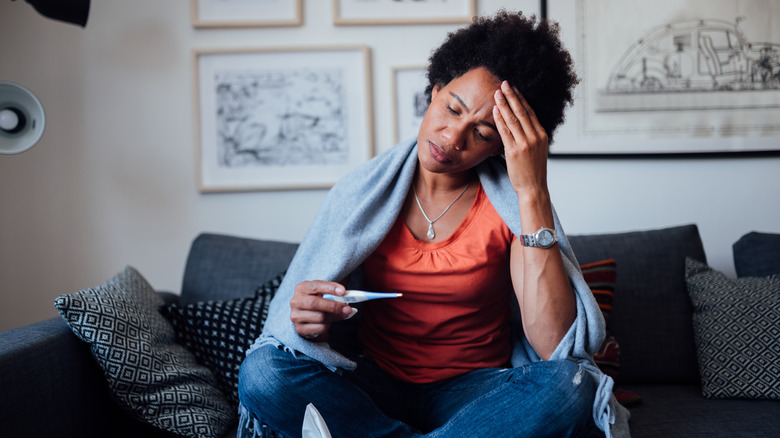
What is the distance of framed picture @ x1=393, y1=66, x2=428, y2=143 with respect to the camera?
2100mm

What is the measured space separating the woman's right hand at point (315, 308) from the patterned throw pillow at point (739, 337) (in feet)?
3.64

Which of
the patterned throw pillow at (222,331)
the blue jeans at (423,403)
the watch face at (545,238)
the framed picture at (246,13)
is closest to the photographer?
the blue jeans at (423,403)

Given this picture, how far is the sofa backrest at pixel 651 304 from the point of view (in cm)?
173

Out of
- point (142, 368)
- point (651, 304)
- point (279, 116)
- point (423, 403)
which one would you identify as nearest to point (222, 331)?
point (142, 368)

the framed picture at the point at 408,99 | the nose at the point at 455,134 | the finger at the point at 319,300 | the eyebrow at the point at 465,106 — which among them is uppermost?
the framed picture at the point at 408,99

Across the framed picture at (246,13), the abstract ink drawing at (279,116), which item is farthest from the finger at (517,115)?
the framed picture at (246,13)

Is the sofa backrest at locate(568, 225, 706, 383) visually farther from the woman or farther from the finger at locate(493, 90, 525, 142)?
the finger at locate(493, 90, 525, 142)

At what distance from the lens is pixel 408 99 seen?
211 centimetres

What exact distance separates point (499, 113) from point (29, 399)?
116cm

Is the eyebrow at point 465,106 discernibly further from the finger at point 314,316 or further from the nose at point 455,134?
the finger at point 314,316

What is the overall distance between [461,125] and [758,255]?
3.86ft

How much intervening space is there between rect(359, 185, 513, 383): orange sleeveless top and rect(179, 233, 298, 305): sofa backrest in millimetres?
504

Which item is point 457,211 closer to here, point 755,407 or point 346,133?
point 346,133

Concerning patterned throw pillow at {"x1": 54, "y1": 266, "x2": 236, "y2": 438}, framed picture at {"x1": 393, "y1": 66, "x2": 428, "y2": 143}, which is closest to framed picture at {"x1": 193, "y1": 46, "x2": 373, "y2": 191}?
framed picture at {"x1": 393, "y1": 66, "x2": 428, "y2": 143}
